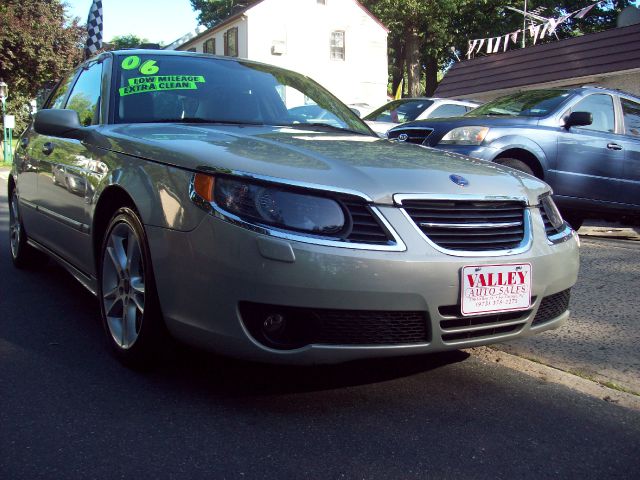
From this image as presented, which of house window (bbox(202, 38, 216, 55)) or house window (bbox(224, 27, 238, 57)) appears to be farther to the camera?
house window (bbox(202, 38, 216, 55))

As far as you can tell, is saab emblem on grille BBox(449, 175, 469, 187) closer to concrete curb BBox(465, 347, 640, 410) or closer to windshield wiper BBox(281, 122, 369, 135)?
concrete curb BBox(465, 347, 640, 410)

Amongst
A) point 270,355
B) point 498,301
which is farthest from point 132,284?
point 498,301

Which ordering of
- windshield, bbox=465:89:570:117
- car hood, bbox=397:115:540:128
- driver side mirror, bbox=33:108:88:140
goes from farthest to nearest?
windshield, bbox=465:89:570:117
car hood, bbox=397:115:540:128
driver side mirror, bbox=33:108:88:140

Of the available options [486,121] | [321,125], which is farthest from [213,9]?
[321,125]

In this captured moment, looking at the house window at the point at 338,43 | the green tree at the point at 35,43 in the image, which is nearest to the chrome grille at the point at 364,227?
the green tree at the point at 35,43

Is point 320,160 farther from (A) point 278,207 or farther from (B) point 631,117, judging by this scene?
(B) point 631,117

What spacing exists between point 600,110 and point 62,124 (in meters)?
5.93

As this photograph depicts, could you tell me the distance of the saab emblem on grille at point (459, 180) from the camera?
2.85 metres

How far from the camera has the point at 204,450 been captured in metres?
2.38

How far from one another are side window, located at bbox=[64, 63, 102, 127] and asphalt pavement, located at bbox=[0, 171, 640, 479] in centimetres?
134

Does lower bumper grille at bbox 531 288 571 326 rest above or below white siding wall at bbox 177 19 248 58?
below

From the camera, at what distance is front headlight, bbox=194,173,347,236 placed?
253cm

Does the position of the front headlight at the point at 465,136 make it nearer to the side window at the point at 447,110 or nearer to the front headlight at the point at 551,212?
the front headlight at the point at 551,212

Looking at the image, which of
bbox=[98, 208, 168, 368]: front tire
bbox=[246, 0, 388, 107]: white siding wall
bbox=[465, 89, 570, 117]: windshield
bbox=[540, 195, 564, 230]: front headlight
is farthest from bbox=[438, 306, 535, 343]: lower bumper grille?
bbox=[246, 0, 388, 107]: white siding wall
